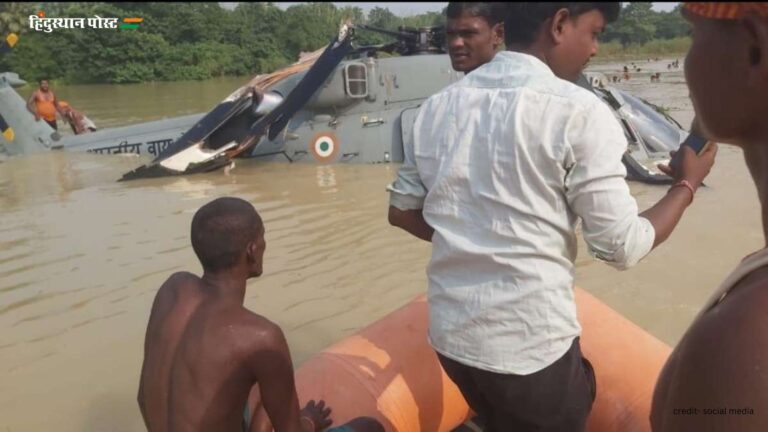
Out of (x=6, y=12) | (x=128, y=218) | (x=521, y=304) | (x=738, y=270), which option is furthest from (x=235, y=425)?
(x=6, y=12)

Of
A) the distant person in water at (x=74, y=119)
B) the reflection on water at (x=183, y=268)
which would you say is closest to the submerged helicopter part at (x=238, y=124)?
the reflection on water at (x=183, y=268)

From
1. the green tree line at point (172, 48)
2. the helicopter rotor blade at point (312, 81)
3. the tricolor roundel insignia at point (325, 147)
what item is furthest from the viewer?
the green tree line at point (172, 48)

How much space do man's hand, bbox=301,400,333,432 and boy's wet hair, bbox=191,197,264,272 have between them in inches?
25.9

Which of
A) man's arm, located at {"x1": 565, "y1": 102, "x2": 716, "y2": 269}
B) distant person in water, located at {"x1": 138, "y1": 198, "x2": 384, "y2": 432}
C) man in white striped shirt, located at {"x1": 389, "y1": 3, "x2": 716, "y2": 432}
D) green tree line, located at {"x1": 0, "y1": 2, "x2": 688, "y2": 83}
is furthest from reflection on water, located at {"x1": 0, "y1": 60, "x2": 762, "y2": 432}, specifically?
green tree line, located at {"x1": 0, "y1": 2, "x2": 688, "y2": 83}

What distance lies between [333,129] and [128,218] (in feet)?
11.2

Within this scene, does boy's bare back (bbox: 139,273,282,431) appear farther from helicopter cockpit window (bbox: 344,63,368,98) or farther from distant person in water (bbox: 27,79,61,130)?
distant person in water (bbox: 27,79,61,130)

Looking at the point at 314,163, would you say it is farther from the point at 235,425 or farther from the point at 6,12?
the point at 235,425

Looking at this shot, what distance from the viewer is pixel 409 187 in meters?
1.84

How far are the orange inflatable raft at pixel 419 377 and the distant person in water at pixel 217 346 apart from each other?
1.38ft

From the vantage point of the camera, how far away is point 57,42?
23203 millimetres

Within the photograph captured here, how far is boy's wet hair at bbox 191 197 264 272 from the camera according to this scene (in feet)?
→ 6.40

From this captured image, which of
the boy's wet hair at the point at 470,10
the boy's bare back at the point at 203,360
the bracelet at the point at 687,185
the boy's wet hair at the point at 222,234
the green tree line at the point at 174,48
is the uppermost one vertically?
the green tree line at the point at 174,48

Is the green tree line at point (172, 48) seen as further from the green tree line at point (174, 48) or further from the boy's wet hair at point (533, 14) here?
the boy's wet hair at point (533, 14)

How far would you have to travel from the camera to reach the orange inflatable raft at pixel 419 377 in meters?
2.41
